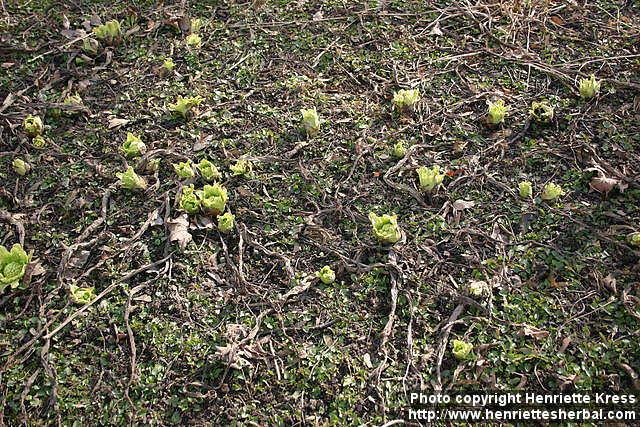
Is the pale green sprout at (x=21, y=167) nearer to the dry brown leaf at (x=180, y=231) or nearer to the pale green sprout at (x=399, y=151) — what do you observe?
the dry brown leaf at (x=180, y=231)

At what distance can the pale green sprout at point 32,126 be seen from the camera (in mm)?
2994

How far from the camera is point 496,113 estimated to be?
2.95 meters

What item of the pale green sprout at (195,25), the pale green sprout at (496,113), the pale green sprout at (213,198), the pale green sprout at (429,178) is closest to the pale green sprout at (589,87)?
the pale green sprout at (496,113)

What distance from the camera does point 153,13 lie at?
3.66 metres

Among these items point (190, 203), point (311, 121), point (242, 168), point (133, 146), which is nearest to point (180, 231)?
point (190, 203)

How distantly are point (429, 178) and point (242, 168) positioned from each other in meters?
0.92

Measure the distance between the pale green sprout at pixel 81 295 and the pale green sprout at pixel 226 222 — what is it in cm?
62

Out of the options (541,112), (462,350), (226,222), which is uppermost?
→ (541,112)

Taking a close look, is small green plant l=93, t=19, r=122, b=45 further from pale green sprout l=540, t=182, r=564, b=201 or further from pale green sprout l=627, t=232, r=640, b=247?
pale green sprout l=627, t=232, r=640, b=247

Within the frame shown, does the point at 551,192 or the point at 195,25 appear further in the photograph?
the point at 195,25

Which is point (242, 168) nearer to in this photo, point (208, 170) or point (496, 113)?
point (208, 170)

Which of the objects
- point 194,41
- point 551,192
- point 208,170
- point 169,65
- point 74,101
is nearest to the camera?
point 551,192

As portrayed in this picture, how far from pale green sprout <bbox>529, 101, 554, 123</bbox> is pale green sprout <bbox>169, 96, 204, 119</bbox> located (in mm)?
1818

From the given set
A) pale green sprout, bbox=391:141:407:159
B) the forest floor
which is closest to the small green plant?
the forest floor
